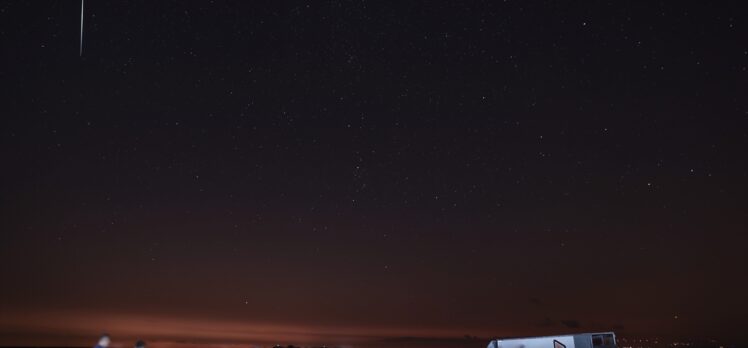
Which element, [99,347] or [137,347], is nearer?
[99,347]

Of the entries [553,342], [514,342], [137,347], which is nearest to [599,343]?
[553,342]

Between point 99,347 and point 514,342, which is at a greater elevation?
point 99,347

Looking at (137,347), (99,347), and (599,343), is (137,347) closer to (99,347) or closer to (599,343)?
(99,347)

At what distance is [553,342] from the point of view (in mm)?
24031

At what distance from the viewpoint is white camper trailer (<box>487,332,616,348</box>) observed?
A: 913 inches

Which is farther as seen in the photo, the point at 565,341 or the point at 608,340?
the point at 565,341

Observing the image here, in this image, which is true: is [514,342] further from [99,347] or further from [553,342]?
[99,347]

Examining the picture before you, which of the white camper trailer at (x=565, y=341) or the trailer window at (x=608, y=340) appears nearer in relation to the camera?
the trailer window at (x=608, y=340)

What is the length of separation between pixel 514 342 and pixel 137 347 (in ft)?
55.2

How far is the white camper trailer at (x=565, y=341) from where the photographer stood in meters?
23.2

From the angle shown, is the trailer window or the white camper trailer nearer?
the trailer window

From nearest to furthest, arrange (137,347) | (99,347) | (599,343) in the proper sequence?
1. (99,347)
2. (137,347)
3. (599,343)

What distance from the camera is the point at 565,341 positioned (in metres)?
23.8

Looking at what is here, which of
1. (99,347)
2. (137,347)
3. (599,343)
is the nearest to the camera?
(99,347)
